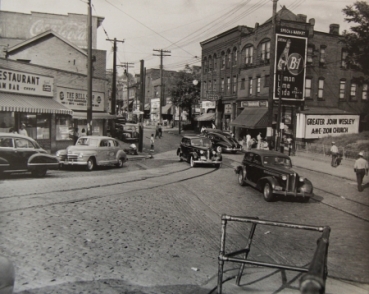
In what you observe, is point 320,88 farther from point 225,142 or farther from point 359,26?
point 359,26

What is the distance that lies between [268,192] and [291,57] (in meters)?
8.95

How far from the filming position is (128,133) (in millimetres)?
26406

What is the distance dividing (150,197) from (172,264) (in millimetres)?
4407

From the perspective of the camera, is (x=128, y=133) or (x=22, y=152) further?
(x=128, y=133)

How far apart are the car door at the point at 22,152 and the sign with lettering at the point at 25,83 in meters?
2.16

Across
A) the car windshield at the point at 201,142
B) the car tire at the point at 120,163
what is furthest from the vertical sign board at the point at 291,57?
the car tire at the point at 120,163

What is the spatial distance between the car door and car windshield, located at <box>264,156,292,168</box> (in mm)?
7971

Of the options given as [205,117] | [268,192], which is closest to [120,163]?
[205,117]

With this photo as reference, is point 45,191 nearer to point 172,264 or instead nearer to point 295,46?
point 172,264

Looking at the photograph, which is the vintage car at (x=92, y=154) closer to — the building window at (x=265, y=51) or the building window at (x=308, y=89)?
the building window at (x=308, y=89)

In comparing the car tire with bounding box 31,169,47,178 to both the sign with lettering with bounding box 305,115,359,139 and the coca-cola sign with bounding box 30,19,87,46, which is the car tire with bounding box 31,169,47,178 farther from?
the sign with lettering with bounding box 305,115,359,139

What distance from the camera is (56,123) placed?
1384cm

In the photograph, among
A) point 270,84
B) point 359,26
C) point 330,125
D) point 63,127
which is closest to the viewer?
point 359,26

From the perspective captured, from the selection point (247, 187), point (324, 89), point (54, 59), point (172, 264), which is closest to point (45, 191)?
point (172, 264)
